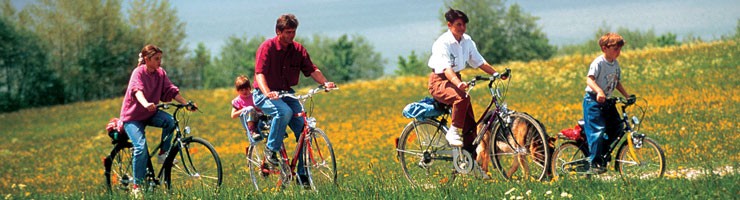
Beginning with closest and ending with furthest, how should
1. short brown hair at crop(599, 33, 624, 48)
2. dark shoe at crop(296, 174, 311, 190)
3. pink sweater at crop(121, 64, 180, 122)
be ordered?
short brown hair at crop(599, 33, 624, 48)
dark shoe at crop(296, 174, 311, 190)
pink sweater at crop(121, 64, 180, 122)

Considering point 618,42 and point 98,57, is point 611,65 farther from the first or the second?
point 98,57

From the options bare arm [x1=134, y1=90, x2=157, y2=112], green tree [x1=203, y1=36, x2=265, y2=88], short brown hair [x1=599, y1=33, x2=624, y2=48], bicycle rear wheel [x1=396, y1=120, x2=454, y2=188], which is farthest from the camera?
green tree [x1=203, y1=36, x2=265, y2=88]

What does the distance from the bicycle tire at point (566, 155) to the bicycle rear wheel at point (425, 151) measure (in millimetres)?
1105

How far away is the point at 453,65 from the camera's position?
664cm

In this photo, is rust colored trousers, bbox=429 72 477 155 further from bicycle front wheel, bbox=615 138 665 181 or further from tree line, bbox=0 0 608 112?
tree line, bbox=0 0 608 112

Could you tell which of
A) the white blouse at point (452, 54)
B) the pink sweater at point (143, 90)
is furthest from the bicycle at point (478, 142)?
the pink sweater at point (143, 90)

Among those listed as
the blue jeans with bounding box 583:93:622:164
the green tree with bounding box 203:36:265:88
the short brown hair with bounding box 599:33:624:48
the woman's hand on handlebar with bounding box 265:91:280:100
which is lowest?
the green tree with bounding box 203:36:265:88

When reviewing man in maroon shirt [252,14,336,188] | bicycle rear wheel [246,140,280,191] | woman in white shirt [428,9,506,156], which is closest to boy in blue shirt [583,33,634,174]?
woman in white shirt [428,9,506,156]

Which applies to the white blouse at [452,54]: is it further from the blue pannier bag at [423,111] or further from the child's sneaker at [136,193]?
the child's sneaker at [136,193]

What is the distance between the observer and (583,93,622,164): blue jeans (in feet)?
22.2

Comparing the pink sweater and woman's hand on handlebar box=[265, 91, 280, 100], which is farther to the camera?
the pink sweater

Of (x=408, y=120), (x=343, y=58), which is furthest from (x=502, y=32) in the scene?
(x=408, y=120)

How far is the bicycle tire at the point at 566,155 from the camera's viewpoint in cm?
685

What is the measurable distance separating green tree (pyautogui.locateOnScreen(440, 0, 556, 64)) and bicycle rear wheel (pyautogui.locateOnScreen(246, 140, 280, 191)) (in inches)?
2286
